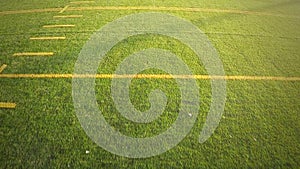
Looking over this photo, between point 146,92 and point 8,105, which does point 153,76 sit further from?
point 8,105

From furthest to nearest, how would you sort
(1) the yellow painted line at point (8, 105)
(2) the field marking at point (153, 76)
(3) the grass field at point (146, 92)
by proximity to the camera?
(2) the field marking at point (153, 76), (1) the yellow painted line at point (8, 105), (3) the grass field at point (146, 92)

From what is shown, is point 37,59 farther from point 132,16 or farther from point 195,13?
point 195,13

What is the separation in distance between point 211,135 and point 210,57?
7.05 ft

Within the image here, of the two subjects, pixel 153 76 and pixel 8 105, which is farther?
pixel 153 76

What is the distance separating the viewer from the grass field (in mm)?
3006

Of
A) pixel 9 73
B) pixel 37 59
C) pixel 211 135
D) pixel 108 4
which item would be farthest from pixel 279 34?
pixel 9 73

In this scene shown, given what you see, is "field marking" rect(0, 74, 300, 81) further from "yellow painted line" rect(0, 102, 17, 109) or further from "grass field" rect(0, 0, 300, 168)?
"yellow painted line" rect(0, 102, 17, 109)

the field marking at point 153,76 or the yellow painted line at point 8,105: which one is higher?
the field marking at point 153,76

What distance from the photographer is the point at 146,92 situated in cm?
389

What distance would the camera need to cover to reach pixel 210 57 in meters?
4.80

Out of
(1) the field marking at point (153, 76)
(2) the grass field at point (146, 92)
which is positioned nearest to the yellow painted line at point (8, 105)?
(2) the grass field at point (146, 92)

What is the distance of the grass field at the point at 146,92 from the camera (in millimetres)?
3006

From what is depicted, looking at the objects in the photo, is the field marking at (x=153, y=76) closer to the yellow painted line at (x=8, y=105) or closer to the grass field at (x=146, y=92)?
the grass field at (x=146, y=92)

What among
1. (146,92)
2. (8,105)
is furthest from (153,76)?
(8,105)
